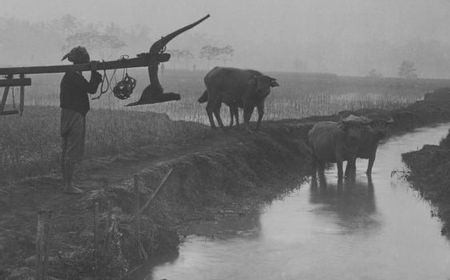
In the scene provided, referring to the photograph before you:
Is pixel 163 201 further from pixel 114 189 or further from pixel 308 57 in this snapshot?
pixel 308 57

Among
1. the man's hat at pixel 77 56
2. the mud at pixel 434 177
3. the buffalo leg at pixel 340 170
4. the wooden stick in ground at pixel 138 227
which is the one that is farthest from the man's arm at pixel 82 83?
the buffalo leg at pixel 340 170

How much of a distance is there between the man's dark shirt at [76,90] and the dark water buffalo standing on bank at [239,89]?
289 inches

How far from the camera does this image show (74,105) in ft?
25.9

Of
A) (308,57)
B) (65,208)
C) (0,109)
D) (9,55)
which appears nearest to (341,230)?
(65,208)

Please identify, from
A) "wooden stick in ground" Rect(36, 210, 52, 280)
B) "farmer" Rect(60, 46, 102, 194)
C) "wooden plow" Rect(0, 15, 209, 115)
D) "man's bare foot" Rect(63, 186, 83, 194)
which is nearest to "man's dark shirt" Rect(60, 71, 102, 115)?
"farmer" Rect(60, 46, 102, 194)

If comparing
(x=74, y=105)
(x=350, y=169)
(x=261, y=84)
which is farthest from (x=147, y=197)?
(x=261, y=84)

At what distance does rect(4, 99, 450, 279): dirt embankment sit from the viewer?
654 centimetres

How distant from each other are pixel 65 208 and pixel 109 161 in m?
3.12

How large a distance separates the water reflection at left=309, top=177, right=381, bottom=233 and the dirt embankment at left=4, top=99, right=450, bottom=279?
0.79 meters

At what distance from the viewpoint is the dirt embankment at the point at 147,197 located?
6.54 metres

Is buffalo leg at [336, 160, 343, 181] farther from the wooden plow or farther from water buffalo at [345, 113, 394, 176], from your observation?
the wooden plow

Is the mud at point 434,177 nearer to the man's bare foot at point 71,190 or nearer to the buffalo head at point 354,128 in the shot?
the buffalo head at point 354,128

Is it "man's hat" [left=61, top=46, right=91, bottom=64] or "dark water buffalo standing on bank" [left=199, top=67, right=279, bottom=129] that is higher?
"man's hat" [left=61, top=46, right=91, bottom=64]

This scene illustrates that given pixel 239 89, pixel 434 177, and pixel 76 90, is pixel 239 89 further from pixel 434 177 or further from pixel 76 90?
pixel 76 90
